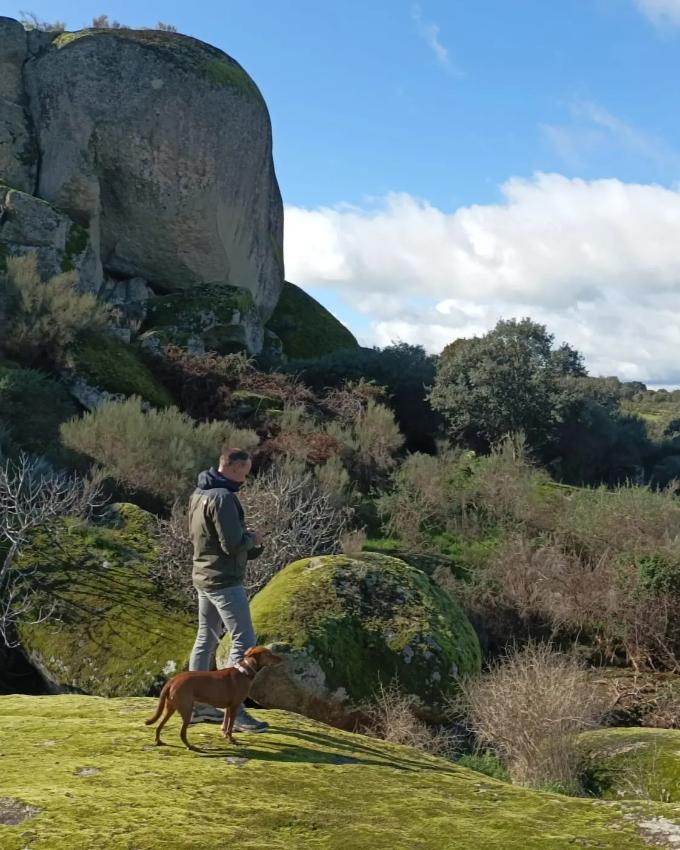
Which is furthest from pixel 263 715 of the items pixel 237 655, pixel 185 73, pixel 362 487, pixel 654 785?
pixel 185 73

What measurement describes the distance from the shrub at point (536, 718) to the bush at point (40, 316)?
13051 millimetres

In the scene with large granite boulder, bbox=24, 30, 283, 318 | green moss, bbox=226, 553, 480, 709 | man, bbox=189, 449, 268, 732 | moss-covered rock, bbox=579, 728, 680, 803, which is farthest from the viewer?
large granite boulder, bbox=24, 30, 283, 318

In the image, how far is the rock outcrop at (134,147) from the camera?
86.0 feet

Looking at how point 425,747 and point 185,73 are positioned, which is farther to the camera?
point 185,73

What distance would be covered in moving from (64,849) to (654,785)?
4.84m

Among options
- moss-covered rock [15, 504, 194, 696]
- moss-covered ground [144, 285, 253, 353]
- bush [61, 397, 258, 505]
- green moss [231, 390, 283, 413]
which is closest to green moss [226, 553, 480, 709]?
moss-covered rock [15, 504, 194, 696]

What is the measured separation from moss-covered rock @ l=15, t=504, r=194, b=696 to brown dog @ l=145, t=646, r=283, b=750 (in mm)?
3585

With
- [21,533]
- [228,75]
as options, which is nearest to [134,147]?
[228,75]

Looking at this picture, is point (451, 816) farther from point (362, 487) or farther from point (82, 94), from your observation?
point (82, 94)

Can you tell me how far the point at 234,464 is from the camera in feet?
17.3

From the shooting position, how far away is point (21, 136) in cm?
2642

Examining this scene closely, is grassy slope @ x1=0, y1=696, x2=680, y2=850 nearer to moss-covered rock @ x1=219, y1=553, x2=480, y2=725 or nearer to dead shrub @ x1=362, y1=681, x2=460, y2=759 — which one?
dead shrub @ x1=362, y1=681, x2=460, y2=759

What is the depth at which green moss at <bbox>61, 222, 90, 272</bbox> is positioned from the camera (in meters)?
22.6

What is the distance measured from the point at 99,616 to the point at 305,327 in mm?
27926
